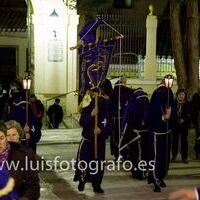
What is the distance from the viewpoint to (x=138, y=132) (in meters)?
11.3

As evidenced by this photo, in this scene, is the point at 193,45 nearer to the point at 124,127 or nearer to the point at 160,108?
the point at 124,127

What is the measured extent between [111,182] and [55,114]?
312 inches

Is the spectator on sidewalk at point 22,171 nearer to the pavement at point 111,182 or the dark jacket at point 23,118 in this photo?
the pavement at point 111,182

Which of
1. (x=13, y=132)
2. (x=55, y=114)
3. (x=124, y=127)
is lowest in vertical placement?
(x=55, y=114)

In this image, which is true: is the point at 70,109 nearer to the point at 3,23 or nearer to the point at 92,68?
the point at 3,23

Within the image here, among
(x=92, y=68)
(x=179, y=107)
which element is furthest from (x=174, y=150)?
(x=92, y=68)

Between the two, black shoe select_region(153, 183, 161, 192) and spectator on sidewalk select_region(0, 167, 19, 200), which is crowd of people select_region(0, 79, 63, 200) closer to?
spectator on sidewalk select_region(0, 167, 19, 200)

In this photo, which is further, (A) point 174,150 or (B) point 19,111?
(A) point 174,150

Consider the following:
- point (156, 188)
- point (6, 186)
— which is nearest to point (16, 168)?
point (6, 186)

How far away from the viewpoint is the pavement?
9812 millimetres

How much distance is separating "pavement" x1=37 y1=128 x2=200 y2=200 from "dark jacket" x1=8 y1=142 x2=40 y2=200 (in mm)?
4135

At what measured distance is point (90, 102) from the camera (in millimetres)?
9984

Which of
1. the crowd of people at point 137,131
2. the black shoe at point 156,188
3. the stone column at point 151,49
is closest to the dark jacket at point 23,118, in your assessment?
the crowd of people at point 137,131

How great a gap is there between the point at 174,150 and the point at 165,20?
1570 cm
